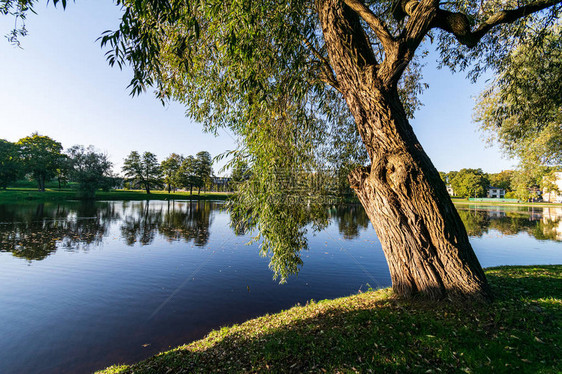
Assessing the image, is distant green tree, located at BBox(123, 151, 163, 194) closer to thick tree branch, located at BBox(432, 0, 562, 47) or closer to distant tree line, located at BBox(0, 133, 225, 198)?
distant tree line, located at BBox(0, 133, 225, 198)

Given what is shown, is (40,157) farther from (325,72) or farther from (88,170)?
(325,72)

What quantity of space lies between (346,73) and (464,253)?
3.57 meters

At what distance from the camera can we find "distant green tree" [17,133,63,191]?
143ft

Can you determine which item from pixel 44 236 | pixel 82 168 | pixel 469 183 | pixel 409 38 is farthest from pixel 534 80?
pixel 469 183

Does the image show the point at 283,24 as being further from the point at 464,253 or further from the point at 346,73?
the point at 464,253

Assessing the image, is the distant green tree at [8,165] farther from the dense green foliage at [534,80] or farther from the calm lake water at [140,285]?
the dense green foliage at [534,80]

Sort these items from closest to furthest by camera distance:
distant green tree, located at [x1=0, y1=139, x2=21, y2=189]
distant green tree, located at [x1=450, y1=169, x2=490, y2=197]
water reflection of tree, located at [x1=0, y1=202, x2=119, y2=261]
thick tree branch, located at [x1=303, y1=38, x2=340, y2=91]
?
1. thick tree branch, located at [x1=303, y1=38, x2=340, y2=91]
2. water reflection of tree, located at [x1=0, y1=202, x2=119, y2=261]
3. distant green tree, located at [x1=0, y1=139, x2=21, y2=189]
4. distant green tree, located at [x1=450, y1=169, x2=490, y2=197]

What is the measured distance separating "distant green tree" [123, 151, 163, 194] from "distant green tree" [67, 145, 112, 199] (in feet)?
20.2

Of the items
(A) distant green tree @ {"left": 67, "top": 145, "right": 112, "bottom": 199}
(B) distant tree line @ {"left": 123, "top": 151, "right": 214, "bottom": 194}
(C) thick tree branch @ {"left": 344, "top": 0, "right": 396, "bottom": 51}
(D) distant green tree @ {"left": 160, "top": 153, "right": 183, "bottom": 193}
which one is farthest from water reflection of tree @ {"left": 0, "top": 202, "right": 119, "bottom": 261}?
(D) distant green tree @ {"left": 160, "top": 153, "right": 183, "bottom": 193}

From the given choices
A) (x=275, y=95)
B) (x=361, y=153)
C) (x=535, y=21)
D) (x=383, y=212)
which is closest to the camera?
(x=383, y=212)

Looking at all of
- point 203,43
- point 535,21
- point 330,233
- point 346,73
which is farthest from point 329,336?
point 330,233

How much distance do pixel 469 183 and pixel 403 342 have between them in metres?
102

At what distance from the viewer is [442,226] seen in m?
3.80

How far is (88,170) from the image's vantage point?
145 feet
